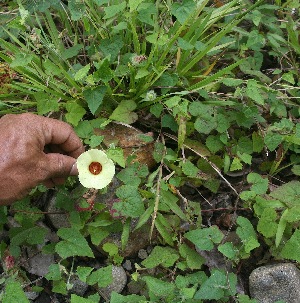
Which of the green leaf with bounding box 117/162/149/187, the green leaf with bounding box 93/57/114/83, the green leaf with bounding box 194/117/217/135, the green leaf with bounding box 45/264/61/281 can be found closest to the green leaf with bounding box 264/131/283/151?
the green leaf with bounding box 194/117/217/135

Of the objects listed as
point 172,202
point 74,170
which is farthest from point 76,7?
point 172,202

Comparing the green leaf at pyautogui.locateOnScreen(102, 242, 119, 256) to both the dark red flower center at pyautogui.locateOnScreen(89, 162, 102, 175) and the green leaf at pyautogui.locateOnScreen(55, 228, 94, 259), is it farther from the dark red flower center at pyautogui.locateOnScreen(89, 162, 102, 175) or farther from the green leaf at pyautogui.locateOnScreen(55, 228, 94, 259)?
the dark red flower center at pyautogui.locateOnScreen(89, 162, 102, 175)

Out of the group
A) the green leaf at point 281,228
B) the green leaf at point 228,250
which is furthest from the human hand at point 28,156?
the green leaf at point 281,228

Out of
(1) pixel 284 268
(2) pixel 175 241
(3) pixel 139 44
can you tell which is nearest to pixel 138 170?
(2) pixel 175 241

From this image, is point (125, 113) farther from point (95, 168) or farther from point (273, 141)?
point (273, 141)

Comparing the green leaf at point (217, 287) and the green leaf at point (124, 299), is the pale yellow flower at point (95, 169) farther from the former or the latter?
the green leaf at point (217, 287)

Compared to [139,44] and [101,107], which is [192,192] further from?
[139,44]
